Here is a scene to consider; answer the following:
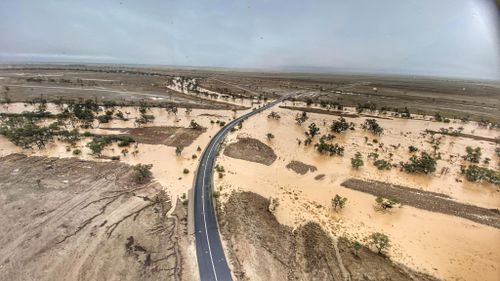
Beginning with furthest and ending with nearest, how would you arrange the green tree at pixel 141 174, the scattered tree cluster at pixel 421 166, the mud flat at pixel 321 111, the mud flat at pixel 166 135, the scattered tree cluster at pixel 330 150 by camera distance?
the mud flat at pixel 321 111, the mud flat at pixel 166 135, the scattered tree cluster at pixel 330 150, the scattered tree cluster at pixel 421 166, the green tree at pixel 141 174

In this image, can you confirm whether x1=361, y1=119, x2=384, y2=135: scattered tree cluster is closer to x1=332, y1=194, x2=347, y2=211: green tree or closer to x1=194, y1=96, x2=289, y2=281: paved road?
x1=332, y1=194, x2=347, y2=211: green tree

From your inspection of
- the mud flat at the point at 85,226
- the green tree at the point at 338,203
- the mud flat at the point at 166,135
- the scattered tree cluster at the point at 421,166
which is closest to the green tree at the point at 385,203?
the green tree at the point at 338,203

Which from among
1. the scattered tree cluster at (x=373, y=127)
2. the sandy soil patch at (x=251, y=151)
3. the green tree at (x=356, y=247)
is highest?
the scattered tree cluster at (x=373, y=127)

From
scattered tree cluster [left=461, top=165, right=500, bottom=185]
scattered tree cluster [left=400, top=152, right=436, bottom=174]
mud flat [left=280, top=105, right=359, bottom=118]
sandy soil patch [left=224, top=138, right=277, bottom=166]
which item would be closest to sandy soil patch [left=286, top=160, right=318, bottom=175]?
sandy soil patch [left=224, top=138, right=277, bottom=166]

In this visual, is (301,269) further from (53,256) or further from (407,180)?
(407,180)

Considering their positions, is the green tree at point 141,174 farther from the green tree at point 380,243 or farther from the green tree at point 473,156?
the green tree at point 473,156

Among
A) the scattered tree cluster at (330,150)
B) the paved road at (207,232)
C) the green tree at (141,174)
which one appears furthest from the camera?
the scattered tree cluster at (330,150)
